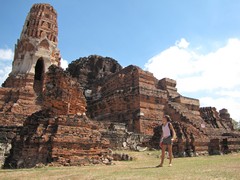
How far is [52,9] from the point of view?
35.0 metres

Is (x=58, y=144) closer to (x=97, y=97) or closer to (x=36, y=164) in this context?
(x=36, y=164)

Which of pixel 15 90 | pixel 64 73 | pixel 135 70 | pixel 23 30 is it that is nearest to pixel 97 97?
pixel 135 70

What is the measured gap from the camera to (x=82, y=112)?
11461 millimetres

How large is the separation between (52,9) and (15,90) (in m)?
14.2

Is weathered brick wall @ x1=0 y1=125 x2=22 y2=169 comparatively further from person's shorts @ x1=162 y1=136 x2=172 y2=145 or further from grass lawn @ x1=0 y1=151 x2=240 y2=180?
person's shorts @ x1=162 y1=136 x2=172 y2=145

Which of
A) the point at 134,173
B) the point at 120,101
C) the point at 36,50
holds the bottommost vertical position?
the point at 134,173

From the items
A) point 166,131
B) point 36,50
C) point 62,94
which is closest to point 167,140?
point 166,131

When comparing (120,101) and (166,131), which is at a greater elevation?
(120,101)

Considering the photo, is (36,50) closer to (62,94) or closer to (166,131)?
(62,94)

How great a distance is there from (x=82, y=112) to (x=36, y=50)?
2302 cm

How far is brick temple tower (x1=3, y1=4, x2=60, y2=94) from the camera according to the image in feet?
98.9

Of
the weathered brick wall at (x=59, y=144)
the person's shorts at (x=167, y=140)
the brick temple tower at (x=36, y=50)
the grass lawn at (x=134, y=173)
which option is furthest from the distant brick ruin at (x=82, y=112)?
the person's shorts at (x=167, y=140)

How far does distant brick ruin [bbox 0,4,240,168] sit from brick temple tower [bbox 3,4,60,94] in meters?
0.11

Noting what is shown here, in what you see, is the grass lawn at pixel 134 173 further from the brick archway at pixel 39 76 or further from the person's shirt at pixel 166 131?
the brick archway at pixel 39 76
